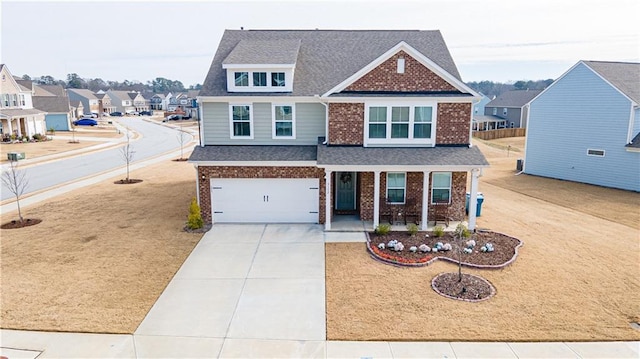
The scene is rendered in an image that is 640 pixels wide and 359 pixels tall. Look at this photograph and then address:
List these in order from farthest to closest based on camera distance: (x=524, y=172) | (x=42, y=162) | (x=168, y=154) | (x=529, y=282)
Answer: (x=168, y=154)
(x=42, y=162)
(x=524, y=172)
(x=529, y=282)

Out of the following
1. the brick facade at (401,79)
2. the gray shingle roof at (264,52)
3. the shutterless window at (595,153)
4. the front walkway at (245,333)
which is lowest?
the front walkway at (245,333)

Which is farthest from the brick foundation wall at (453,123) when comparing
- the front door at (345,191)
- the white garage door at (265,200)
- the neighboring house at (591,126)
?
the neighboring house at (591,126)

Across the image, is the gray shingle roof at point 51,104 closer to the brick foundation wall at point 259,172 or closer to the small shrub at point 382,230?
the brick foundation wall at point 259,172

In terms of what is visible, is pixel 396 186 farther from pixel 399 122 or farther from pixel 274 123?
pixel 274 123

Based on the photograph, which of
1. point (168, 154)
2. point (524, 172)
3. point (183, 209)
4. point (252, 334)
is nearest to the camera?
point (252, 334)

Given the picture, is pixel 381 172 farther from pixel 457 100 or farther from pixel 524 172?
pixel 524 172

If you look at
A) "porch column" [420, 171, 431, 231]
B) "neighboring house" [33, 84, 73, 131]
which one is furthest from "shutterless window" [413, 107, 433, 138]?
"neighboring house" [33, 84, 73, 131]

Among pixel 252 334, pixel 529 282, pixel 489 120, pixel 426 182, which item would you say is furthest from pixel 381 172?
pixel 489 120

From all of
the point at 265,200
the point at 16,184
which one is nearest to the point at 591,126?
the point at 265,200
